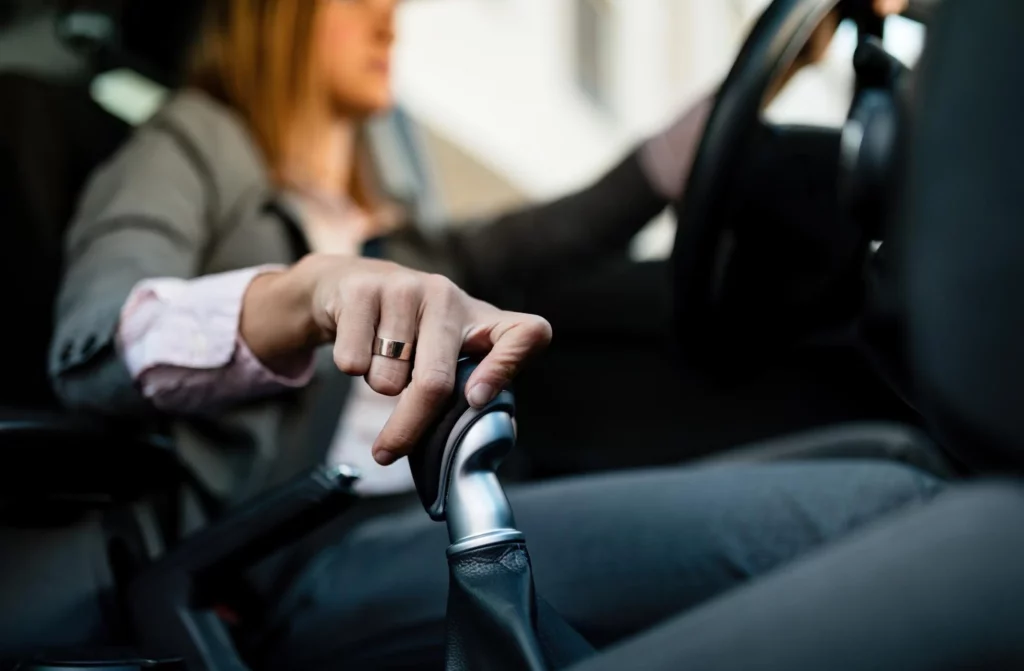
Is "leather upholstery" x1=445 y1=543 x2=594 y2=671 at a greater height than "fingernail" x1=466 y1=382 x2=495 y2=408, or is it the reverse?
"fingernail" x1=466 y1=382 x2=495 y2=408

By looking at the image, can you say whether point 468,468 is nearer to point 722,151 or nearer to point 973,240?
point 973,240

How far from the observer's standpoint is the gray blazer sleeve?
0.55 meters

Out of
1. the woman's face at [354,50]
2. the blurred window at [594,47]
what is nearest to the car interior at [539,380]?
the woman's face at [354,50]

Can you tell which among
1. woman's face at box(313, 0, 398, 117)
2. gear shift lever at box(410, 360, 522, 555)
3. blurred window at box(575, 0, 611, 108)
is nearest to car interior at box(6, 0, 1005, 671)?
gear shift lever at box(410, 360, 522, 555)

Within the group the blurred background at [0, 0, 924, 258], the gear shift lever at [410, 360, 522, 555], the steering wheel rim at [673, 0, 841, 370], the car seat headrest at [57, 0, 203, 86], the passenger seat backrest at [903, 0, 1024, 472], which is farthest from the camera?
the blurred background at [0, 0, 924, 258]

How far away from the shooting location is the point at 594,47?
307 centimetres

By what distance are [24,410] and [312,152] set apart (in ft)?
1.54

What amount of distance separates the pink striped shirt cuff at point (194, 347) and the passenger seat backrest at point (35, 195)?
16 centimetres

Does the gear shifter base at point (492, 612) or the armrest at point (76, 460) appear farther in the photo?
the armrest at point (76, 460)

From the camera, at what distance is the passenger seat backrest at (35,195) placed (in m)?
0.69

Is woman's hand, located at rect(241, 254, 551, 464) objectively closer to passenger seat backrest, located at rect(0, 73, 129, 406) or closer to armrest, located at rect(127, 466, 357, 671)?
armrest, located at rect(127, 466, 357, 671)

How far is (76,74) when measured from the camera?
0.88 m

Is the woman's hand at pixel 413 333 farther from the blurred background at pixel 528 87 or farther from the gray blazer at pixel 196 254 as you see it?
the blurred background at pixel 528 87

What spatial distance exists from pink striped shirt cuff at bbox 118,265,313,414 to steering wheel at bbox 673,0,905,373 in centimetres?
29
